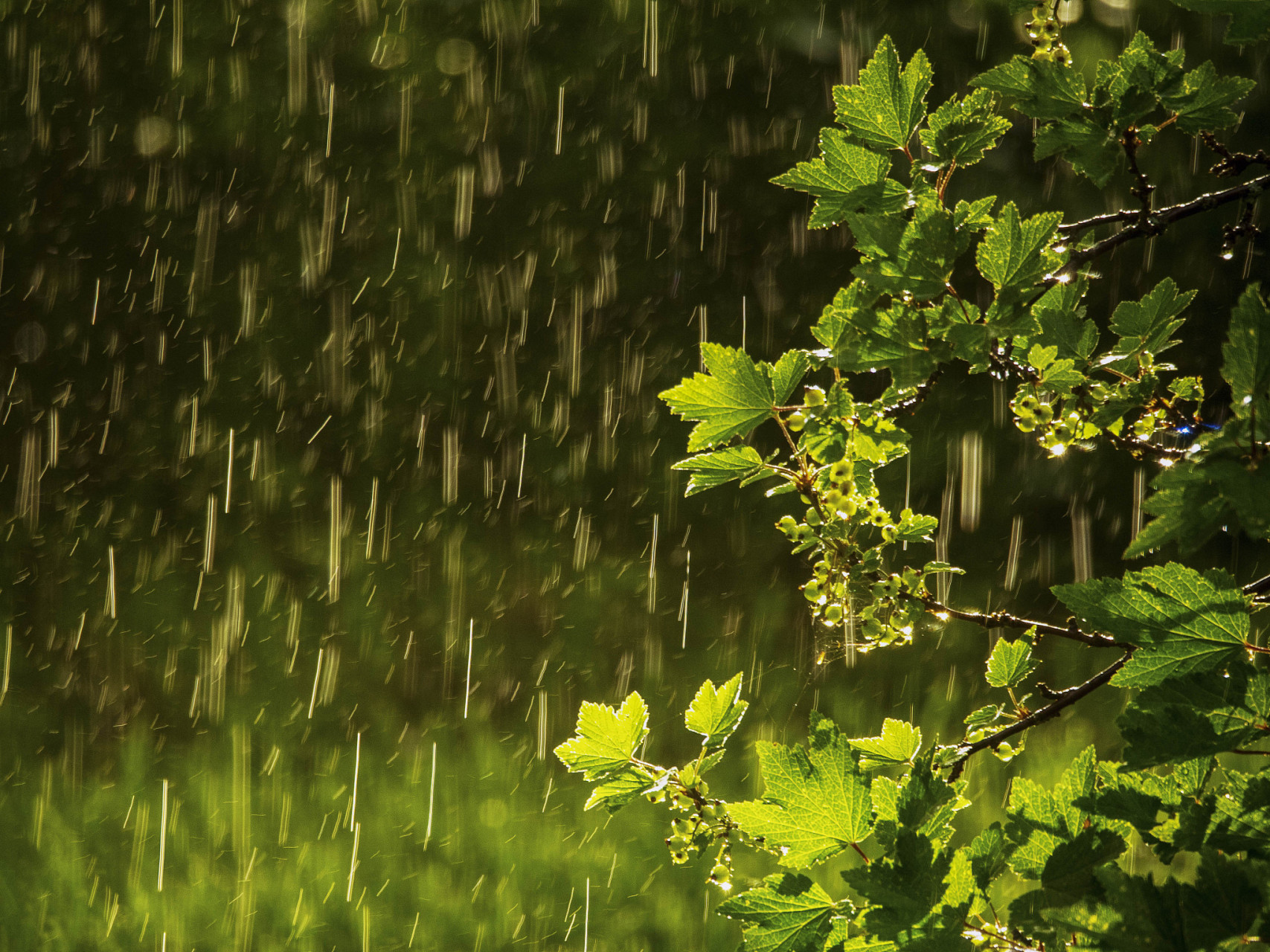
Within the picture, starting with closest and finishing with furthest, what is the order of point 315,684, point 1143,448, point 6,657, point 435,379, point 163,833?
1. point 1143,448
2. point 163,833
3. point 315,684
4. point 6,657
5. point 435,379

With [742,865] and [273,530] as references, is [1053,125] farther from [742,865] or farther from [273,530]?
[273,530]

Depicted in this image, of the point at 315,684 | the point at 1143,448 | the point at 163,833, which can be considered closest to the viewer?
the point at 1143,448

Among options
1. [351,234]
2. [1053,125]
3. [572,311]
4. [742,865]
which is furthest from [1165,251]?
[1053,125]

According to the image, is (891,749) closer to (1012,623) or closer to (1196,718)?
(1012,623)

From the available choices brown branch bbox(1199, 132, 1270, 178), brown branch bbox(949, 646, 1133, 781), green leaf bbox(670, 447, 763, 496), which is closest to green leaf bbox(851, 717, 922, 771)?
brown branch bbox(949, 646, 1133, 781)

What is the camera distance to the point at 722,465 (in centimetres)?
91

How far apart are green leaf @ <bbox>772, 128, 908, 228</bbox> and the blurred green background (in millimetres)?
3623

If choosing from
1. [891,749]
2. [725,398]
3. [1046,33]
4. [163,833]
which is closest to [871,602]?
[891,749]

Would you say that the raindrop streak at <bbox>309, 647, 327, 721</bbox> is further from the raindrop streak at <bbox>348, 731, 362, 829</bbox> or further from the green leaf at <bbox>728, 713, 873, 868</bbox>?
the green leaf at <bbox>728, 713, 873, 868</bbox>

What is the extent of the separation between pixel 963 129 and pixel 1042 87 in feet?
0.24

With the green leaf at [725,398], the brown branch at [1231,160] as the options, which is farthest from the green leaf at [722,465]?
the brown branch at [1231,160]

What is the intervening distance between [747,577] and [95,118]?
4968mm

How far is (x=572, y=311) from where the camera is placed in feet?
19.5

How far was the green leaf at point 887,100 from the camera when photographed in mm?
832
